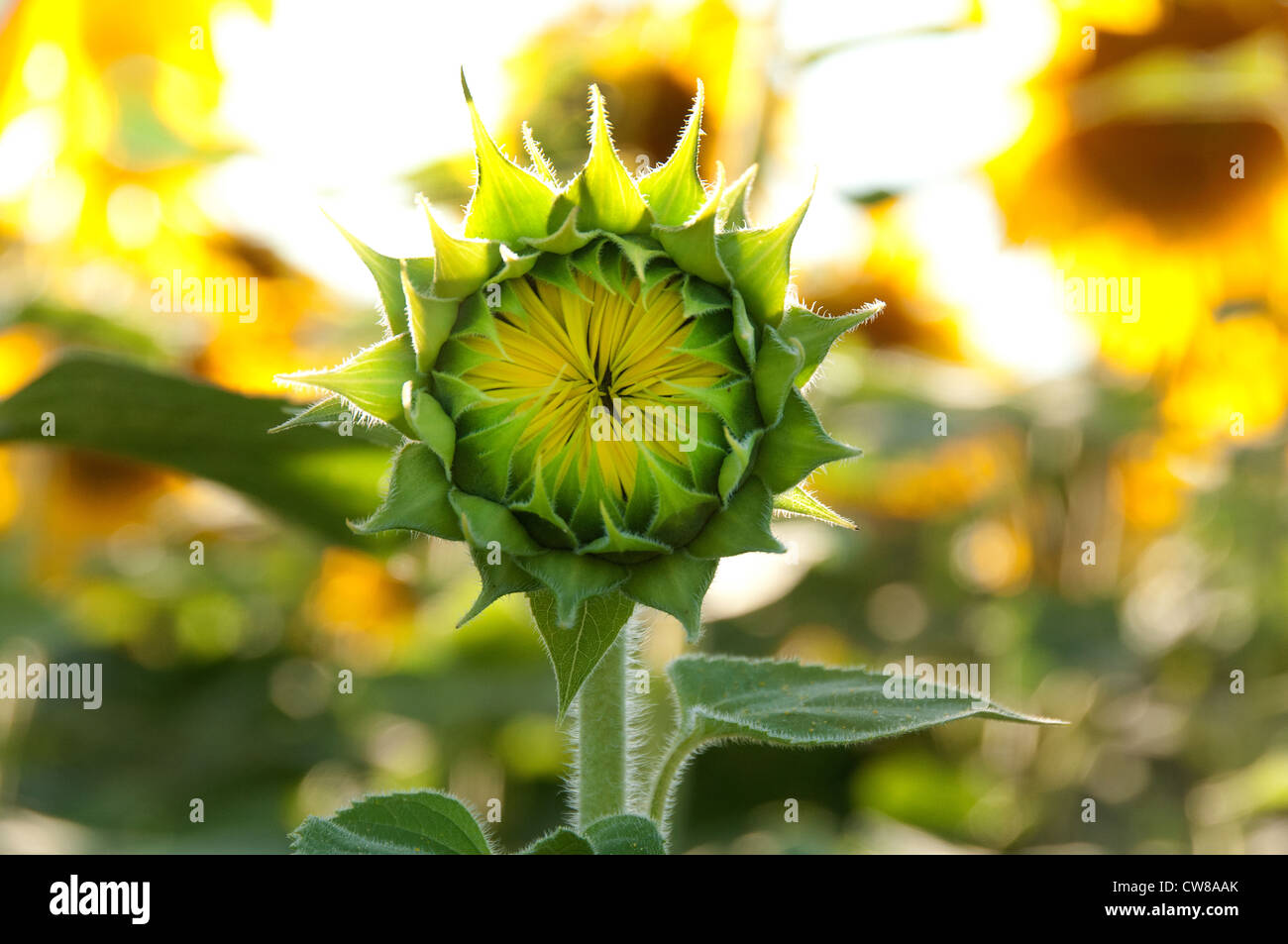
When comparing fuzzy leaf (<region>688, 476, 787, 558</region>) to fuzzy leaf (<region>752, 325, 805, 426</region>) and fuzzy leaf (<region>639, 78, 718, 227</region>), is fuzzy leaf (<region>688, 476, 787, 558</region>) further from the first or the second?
fuzzy leaf (<region>639, 78, 718, 227</region>)

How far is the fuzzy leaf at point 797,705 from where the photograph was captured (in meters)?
0.86

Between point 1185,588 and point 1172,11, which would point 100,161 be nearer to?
point 1172,11

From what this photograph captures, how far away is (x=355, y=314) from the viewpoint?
2578 millimetres

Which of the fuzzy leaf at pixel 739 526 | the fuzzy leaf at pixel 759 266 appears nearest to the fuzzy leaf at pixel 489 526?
the fuzzy leaf at pixel 739 526

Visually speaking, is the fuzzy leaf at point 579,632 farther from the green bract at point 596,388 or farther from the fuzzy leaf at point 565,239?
the fuzzy leaf at point 565,239

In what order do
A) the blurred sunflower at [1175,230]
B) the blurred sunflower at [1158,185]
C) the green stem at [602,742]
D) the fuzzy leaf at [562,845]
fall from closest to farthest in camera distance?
the fuzzy leaf at [562,845]
the green stem at [602,742]
the blurred sunflower at [1158,185]
the blurred sunflower at [1175,230]

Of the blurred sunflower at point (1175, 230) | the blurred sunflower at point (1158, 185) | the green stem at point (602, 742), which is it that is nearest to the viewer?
the green stem at point (602, 742)

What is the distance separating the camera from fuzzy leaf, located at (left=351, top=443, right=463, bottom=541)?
0.80 metres

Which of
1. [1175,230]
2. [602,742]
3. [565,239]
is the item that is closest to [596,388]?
[565,239]

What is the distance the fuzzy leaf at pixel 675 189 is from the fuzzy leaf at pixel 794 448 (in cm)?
16

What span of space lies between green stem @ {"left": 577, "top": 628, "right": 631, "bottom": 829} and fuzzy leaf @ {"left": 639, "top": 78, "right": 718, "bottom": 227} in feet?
1.00

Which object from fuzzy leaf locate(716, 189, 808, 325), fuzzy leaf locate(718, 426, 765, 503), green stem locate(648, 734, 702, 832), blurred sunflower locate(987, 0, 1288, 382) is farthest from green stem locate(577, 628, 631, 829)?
blurred sunflower locate(987, 0, 1288, 382)

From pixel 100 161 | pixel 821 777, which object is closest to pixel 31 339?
pixel 100 161
